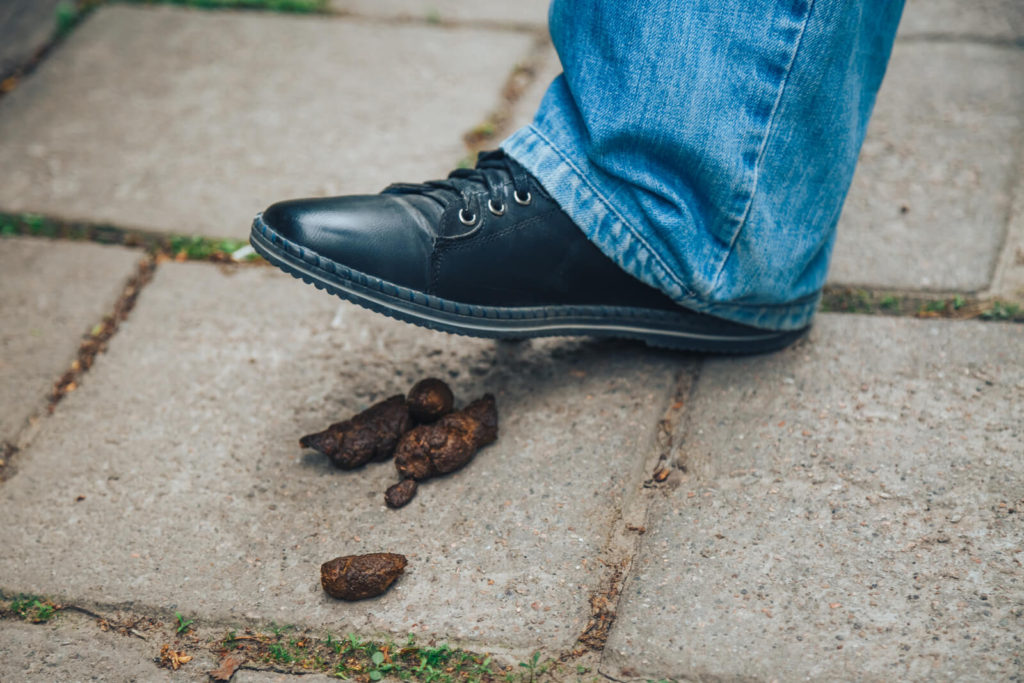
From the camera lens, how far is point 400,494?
3.59 ft

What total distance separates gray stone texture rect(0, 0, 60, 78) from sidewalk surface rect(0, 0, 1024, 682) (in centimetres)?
27

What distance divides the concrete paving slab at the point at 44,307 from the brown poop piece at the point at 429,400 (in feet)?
1.79

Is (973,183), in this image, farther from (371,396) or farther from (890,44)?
(371,396)

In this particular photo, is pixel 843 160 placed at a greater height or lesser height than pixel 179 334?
greater

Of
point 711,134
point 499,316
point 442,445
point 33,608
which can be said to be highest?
point 711,134

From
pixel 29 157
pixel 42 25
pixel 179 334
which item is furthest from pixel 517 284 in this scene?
pixel 42 25

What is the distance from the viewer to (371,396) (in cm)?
125

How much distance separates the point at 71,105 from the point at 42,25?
40 centimetres

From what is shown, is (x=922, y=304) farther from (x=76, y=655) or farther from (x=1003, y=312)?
(x=76, y=655)

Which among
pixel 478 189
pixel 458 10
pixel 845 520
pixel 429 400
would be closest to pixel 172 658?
pixel 429 400

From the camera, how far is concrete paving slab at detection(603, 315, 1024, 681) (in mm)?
907

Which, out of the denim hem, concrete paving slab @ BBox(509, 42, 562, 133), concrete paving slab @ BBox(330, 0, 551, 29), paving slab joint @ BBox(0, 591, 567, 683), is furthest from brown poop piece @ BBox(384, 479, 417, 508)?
concrete paving slab @ BBox(330, 0, 551, 29)

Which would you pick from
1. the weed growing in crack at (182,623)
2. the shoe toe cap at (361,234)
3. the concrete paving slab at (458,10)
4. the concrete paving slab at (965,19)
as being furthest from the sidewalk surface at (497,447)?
the concrete paving slab at (458,10)

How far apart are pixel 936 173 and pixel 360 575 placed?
4.00 ft
